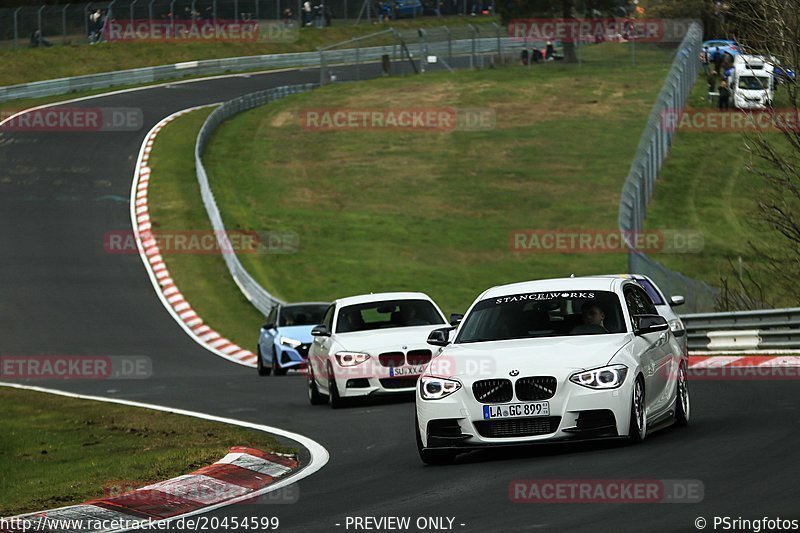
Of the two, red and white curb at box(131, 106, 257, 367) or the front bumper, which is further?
red and white curb at box(131, 106, 257, 367)

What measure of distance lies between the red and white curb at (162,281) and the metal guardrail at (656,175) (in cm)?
871

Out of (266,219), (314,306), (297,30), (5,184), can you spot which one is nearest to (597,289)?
(314,306)

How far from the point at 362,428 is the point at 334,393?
9.67 feet

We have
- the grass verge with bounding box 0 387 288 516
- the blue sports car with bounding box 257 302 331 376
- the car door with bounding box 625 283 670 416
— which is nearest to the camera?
the grass verge with bounding box 0 387 288 516

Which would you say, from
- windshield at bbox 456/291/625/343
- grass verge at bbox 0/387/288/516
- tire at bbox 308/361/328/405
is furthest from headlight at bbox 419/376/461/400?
tire at bbox 308/361/328/405

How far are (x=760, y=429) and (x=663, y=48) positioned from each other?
66985mm

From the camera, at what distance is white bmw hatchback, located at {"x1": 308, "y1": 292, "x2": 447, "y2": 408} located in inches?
720

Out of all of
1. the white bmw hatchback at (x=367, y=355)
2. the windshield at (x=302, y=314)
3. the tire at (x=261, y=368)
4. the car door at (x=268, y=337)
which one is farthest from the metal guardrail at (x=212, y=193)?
the white bmw hatchback at (x=367, y=355)

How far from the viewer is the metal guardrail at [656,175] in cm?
2506

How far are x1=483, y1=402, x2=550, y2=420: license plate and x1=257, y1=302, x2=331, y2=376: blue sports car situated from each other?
14.3 meters

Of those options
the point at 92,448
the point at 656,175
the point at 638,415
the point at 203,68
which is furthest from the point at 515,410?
the point at 203,68

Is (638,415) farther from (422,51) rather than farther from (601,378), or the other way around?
(422,51)

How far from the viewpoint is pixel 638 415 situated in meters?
11.7

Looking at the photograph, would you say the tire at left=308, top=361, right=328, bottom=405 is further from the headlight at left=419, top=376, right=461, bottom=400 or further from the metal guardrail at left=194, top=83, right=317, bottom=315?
the metal guardrail at left=194, top=83, right=317, bottom=315
